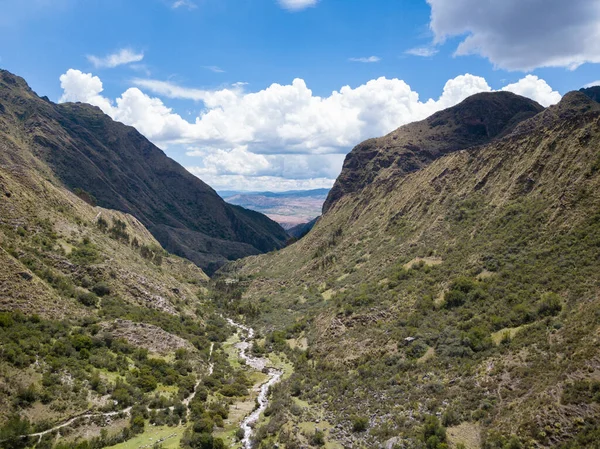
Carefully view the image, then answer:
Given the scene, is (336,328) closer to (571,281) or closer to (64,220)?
(571,281)

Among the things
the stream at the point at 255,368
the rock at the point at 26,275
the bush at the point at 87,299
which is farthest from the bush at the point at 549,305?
the rock at the point at 26,275

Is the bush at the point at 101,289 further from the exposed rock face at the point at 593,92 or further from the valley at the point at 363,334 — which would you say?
the exposed rock face at the point at 593,92

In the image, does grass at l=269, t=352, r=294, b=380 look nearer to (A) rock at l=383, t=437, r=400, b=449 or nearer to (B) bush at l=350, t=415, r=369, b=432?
(B) bush at l=350, t=415, r=369, b=432

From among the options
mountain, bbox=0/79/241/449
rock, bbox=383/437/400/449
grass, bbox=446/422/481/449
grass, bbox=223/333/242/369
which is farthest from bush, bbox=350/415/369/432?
grass, bbox=223/333/242/369

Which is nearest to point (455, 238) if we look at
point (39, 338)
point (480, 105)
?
point (39, 338)

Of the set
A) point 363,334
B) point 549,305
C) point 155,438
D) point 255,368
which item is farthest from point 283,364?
point 549,305

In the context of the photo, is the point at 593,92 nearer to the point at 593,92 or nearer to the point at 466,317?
the point at 593,92
